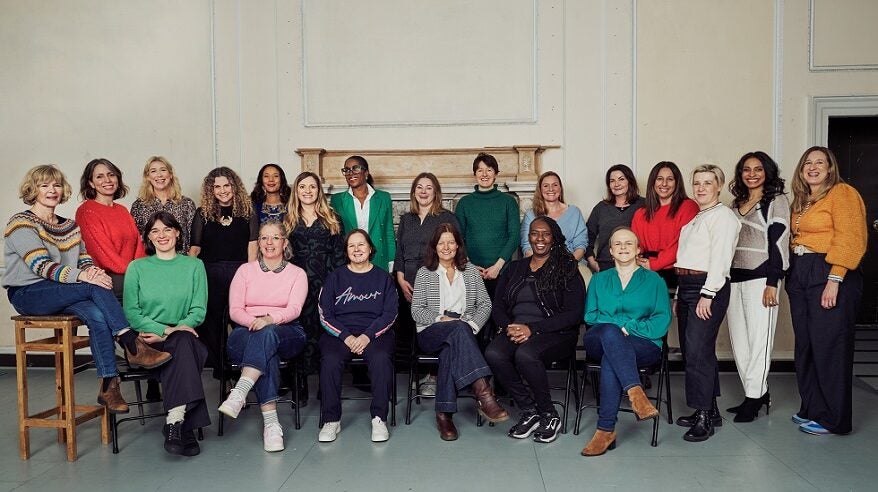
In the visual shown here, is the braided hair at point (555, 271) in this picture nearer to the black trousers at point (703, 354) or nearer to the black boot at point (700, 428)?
the black trousers at point (703, 354)

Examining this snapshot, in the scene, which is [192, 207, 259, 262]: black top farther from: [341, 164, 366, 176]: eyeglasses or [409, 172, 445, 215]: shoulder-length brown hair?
[409, 172, 445, 215]: shoulder-length brown hair

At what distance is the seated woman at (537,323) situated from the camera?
3.63 meters

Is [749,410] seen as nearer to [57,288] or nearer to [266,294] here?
[266,294]

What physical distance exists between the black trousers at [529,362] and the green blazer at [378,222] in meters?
1.16

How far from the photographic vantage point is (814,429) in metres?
3.63

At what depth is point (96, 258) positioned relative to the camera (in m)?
3.96

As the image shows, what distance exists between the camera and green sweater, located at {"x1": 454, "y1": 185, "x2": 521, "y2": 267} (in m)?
4.56

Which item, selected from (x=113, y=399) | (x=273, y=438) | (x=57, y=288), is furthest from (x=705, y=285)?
(x=57, y=288)

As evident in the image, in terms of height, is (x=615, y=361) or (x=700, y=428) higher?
(x=615, y=361)

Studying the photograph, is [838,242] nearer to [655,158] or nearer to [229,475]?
[655,158]

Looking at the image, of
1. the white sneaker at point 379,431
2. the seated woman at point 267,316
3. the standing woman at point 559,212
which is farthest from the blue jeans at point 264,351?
the standing woman at point 559,212

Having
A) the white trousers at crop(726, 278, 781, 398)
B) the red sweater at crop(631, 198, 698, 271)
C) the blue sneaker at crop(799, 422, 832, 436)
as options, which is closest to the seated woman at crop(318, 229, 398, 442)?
the red sweater at crop(631, 198, 698, 271)

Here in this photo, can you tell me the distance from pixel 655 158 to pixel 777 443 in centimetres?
246

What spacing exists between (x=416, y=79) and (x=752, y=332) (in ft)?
10.2
